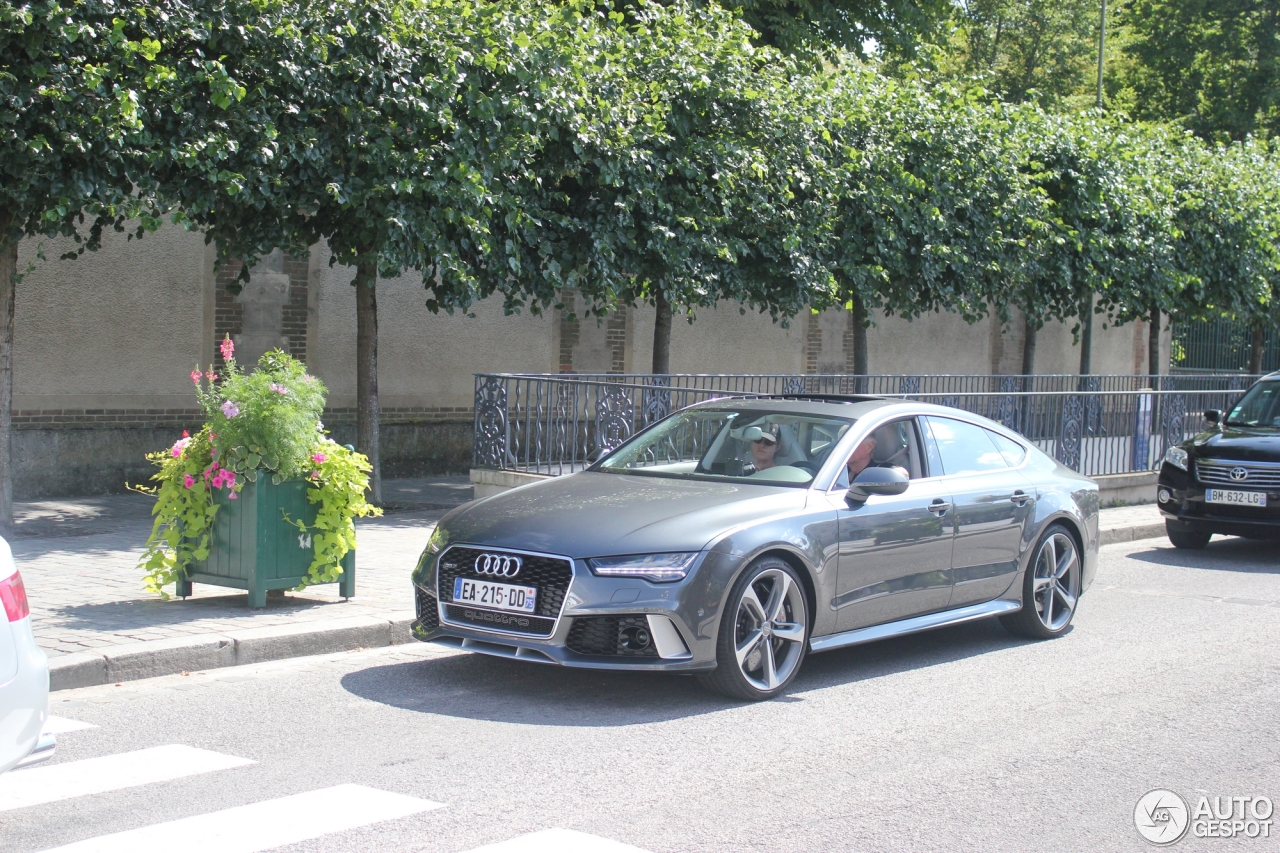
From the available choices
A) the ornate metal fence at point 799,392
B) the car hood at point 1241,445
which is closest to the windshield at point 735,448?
the ornate metal fence at point 799,392

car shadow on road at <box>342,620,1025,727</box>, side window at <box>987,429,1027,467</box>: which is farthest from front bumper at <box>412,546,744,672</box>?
side window at <box>987,429,1027,467</box>

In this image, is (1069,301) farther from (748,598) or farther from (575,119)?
(748,598)

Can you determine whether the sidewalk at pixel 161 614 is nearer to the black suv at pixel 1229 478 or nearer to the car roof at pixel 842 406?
the car roof at pixel 842 406

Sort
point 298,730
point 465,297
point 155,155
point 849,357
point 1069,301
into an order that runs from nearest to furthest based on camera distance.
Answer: point 298,730 < point 155,155 < point 465,297 < point 1069,301 < point 849,357

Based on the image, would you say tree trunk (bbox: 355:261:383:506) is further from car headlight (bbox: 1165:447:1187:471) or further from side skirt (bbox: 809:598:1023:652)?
car headlight (bbox: 1165:447:1187:471)

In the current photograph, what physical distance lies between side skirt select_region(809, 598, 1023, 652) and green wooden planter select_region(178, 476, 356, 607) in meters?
3.34

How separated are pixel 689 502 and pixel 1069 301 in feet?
54.5

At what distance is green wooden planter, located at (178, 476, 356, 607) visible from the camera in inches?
324

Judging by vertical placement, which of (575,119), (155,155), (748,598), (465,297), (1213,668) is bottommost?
(1213,668)

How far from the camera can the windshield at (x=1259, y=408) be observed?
13.6 meters

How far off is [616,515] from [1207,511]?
845 cm

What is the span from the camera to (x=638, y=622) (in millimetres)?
6340

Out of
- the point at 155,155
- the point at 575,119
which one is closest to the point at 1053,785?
the point at 155,155

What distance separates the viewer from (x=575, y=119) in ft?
45.0
